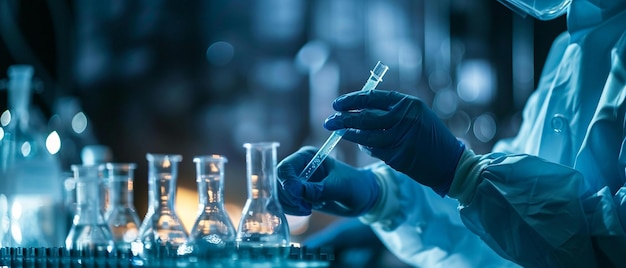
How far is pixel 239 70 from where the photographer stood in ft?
16.3

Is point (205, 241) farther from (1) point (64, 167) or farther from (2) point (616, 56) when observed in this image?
(1) point (64, 167)

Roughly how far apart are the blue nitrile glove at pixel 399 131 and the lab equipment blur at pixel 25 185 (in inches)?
36.0

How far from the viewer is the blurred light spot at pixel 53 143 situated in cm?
290

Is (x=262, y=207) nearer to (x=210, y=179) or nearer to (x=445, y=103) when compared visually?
(x=210, y=179)

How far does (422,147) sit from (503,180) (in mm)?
188

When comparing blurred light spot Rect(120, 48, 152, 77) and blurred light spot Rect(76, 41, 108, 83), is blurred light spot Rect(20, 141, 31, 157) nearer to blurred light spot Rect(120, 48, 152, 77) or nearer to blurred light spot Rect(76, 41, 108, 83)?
blurred light spot Rect(76, 41, 108, 83)

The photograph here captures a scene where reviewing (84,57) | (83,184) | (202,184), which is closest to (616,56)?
(202,184)

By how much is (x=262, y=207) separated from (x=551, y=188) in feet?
2.03

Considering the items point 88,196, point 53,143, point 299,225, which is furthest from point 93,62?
point 88,196

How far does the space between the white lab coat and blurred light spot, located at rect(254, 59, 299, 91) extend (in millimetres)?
2758

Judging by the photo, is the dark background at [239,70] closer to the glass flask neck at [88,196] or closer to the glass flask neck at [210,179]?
the glass flask neck at [88,196]

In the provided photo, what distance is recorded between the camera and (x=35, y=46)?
3.48 metres

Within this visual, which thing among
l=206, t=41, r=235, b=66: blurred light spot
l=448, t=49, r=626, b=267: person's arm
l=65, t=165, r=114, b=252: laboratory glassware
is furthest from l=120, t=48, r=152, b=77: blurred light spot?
l=448, t=49, r=626, b=267: person's arm

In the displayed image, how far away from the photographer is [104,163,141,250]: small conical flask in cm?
199
